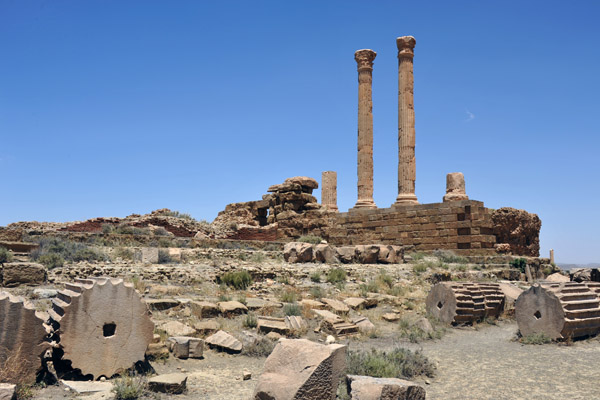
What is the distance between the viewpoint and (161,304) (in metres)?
9.00

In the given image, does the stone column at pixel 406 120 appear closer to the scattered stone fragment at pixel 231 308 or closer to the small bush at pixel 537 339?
the small bush at pixel 537 339

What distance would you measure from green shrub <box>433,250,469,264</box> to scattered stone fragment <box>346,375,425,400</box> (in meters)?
13.0

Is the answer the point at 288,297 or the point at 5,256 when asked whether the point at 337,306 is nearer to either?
the point at 288,297

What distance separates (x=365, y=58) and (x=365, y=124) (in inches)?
117

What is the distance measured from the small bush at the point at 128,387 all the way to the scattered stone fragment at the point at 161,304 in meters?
2.97

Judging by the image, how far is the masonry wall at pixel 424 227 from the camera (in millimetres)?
18672

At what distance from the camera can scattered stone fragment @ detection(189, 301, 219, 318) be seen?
29.2ft

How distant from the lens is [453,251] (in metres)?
18.9

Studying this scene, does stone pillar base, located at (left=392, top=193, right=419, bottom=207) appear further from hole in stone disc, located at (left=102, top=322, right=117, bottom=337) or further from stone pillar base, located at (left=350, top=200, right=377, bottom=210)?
hole in stone disc, located at (left=102, top=322, right=117, bottom=337)

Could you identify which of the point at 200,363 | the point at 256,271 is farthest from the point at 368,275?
the point at 200,363

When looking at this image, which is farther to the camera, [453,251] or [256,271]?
[453,251]

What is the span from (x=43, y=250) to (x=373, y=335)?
7.96 meters

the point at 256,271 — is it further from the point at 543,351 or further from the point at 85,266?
the point at 543,351

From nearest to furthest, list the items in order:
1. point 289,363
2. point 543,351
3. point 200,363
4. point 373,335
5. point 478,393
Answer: point 289,363
point 478,393
point 200,363
point 543,351
point 373,335
